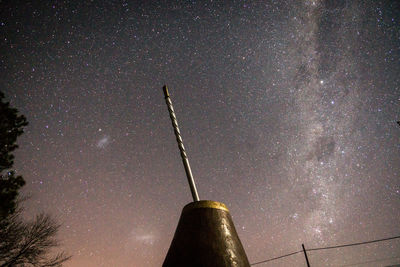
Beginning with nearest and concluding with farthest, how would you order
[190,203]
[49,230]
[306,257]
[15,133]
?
1. [190,203]
2. [15,133]
3. [306,257]
4. [49,230]

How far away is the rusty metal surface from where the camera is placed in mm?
1391

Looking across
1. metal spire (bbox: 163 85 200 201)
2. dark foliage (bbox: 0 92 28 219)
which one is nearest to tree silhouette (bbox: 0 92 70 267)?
dark foliage (bbox: 0 92 28 219)

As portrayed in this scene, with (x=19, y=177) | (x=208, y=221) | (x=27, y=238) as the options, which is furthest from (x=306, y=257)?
(x=27, y=238)

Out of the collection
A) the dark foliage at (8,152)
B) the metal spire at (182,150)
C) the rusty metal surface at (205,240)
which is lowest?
the rusty metal surface at (205,240)

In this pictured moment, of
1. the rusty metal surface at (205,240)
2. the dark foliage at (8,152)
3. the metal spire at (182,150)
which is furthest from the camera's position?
the dark foliage at (8,152)

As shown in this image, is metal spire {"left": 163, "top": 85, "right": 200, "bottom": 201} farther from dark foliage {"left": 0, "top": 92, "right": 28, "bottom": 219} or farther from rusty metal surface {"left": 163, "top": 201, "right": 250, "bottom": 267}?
dark foliage {"left": 0, "top": 92, "right": 28, "bottom": 219}

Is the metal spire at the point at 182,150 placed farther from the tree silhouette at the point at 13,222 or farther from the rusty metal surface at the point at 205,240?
the tree silhouette at the point at 13,222

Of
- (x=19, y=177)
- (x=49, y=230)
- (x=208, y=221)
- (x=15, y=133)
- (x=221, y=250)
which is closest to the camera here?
(x=221, y=250)

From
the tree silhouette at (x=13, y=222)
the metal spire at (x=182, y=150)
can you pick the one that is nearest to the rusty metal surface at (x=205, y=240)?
the metal spire at (x=182, y=150)

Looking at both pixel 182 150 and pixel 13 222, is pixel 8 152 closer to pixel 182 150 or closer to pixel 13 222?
pixel 13 222

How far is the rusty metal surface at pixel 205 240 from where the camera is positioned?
1.39m

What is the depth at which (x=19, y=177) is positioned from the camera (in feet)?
25.7

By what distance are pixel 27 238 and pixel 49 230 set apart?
88 cm

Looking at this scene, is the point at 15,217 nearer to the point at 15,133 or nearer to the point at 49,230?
the point at 49,230
